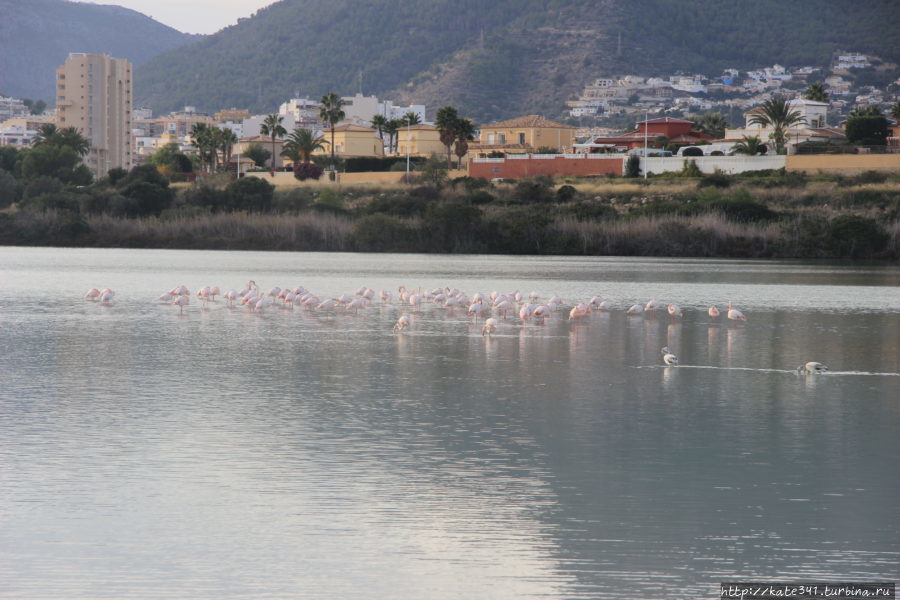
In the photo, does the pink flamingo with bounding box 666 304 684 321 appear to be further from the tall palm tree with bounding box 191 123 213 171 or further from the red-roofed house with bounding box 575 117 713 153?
the tall palm tree with bounding box 191 123 213 171

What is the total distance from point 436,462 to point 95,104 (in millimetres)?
137360

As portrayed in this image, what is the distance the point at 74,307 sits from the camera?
2634 cm

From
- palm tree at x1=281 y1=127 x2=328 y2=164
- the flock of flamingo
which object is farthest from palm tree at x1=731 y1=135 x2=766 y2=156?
the flock of flamingo

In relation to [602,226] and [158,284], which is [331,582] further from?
[602,226]

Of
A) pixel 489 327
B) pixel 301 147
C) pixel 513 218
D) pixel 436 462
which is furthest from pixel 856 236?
pixel 436 462

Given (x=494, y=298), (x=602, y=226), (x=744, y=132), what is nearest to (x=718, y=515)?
(x=494, y=298)

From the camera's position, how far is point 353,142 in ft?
361

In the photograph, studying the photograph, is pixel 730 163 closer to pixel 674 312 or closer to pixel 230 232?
pixel 230 232

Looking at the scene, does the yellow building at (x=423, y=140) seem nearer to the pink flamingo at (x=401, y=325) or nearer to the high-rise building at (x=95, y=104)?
the high-rise building at (x=95, y=104)

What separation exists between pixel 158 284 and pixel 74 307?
849 cm

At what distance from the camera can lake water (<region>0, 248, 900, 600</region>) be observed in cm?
754

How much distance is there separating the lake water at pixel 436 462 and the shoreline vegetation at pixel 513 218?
128ft

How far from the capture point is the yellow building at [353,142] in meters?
109

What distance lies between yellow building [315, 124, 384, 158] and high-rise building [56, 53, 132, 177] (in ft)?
129
